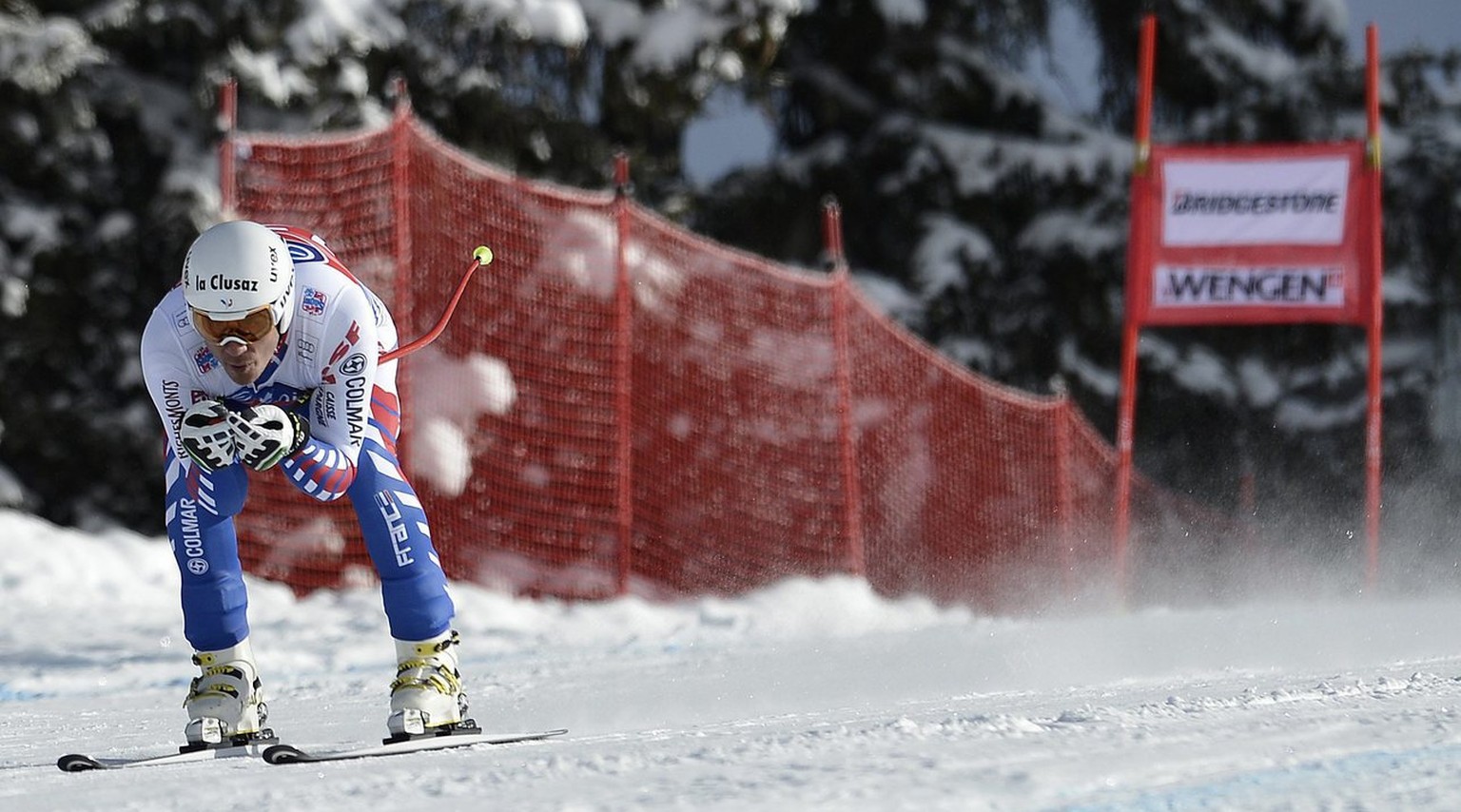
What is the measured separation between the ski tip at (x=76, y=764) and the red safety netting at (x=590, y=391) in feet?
15.3

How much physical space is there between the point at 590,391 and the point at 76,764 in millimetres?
5741

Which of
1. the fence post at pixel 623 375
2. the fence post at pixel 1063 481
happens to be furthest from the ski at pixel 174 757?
the fence post at pixel 1063 481

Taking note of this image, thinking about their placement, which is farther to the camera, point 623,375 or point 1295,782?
point 623,375

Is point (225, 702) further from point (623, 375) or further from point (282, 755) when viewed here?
point (623, 375)

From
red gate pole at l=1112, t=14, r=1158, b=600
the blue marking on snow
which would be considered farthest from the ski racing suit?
red gate pole at l=1112, t=14, r=1158, b=600

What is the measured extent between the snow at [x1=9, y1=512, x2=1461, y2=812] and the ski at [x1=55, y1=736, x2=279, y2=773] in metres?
0.08

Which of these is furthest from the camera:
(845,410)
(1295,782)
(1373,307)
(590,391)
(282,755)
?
(1373,307)

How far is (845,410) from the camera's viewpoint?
404 inches

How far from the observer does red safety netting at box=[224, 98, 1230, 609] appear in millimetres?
8961

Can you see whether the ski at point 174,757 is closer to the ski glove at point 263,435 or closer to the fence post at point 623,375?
the ski glove at point 263,435

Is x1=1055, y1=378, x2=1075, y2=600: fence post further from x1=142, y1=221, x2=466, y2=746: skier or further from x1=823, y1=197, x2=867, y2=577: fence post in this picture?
x1=142, y1=221, x2=466, y2=746: skier

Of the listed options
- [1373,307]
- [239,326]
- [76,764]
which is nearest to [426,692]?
[76,764]

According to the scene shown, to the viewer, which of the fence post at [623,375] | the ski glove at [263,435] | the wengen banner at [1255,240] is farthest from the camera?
the wengen banner at [1255,240]

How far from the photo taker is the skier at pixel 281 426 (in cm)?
404
